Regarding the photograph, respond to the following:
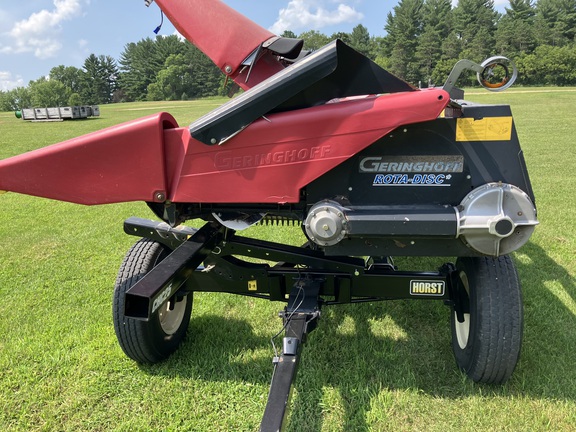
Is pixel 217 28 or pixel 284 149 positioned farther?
pixel 217 28

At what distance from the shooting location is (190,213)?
2.39m

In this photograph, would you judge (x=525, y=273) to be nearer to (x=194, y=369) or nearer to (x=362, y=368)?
(x=362, y=368)

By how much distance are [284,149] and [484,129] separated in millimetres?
898

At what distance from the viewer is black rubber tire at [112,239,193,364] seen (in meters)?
2.57

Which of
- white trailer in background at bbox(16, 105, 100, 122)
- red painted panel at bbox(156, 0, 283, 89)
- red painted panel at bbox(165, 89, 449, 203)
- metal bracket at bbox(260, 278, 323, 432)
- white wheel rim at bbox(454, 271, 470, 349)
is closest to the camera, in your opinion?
metal bracket at bbox(260, 278, 323, 432)

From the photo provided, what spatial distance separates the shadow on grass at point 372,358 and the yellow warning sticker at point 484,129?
4.40 feet

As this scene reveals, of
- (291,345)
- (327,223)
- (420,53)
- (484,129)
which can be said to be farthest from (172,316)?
(420,53)

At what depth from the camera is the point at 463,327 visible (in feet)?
8.62

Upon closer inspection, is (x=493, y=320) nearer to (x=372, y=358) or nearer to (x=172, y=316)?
(x=372, y=358)

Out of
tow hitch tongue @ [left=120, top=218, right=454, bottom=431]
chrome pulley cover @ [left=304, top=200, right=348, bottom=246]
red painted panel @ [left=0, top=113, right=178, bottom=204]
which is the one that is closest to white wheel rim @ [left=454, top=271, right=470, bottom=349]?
tow hitch tongue @ [left=120, top=218, right=454, bottom=431]

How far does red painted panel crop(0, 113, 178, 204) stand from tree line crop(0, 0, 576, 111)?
40.4 m

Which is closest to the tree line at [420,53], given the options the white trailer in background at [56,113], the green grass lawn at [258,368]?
the white trailer in background at [56,113]

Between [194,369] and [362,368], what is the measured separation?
3.30ft

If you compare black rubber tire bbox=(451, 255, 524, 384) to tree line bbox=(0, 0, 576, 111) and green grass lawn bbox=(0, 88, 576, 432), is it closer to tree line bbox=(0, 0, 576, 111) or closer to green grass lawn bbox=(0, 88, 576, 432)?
green grass lawn bbox=(0, 88, 576, 432)
